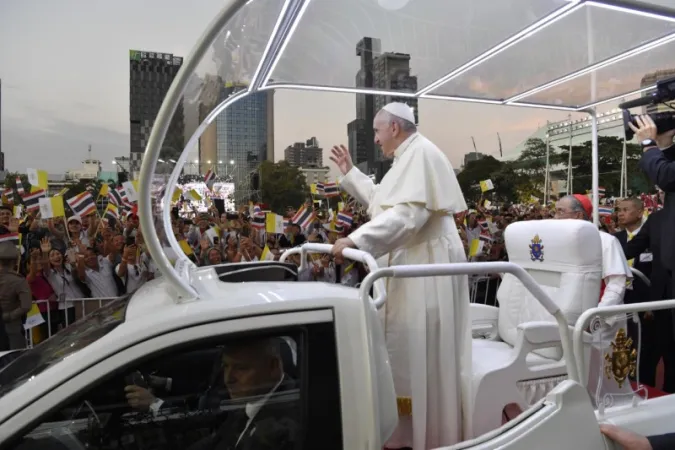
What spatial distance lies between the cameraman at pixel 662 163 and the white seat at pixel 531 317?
23.0 inches

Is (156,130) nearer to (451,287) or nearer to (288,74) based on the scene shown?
(451,287)

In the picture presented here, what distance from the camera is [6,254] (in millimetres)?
5410

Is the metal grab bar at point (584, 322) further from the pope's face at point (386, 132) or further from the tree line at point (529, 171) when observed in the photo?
the tree line at point (529, 171)

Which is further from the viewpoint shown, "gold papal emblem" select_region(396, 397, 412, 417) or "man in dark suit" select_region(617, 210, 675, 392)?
"man in dark suit" select_region(617, 210, 675, 392)

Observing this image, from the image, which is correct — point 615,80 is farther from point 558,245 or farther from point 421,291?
point 421,291

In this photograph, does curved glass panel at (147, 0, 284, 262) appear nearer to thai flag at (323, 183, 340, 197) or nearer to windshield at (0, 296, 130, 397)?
windshield at (0, 296, 130, 397)

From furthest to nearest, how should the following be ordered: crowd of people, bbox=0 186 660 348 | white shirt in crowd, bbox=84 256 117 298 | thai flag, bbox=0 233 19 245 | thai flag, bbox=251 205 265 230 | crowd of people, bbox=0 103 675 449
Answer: thai flag, bbox=251 205 265 230, white shirt in crowd, bbox=84 256 117 298, thai flag, bbox=0 233 19 245, crowd of people, bbox=0 186 660 348, crowd of people, bbox=0 103 675 449

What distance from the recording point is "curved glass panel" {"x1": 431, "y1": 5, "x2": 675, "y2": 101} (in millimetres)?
3420

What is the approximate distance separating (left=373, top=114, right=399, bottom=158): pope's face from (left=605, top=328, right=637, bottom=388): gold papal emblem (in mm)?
1603

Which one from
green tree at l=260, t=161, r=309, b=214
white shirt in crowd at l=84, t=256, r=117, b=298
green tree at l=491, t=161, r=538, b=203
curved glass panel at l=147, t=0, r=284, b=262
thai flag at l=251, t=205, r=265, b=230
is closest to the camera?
curved glass panel at l=147, t=0, r=284, b=262

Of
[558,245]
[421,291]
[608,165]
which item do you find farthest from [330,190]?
[608,165]

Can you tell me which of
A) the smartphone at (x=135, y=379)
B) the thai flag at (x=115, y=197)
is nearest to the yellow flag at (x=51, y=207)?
the thai flag at (x=115, y=197)

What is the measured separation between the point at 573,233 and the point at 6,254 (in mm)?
5527

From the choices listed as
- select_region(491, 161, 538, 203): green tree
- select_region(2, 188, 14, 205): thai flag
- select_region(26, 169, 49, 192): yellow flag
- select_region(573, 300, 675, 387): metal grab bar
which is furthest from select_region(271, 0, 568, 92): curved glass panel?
select_region(491, 161, 538, 203): green tree
